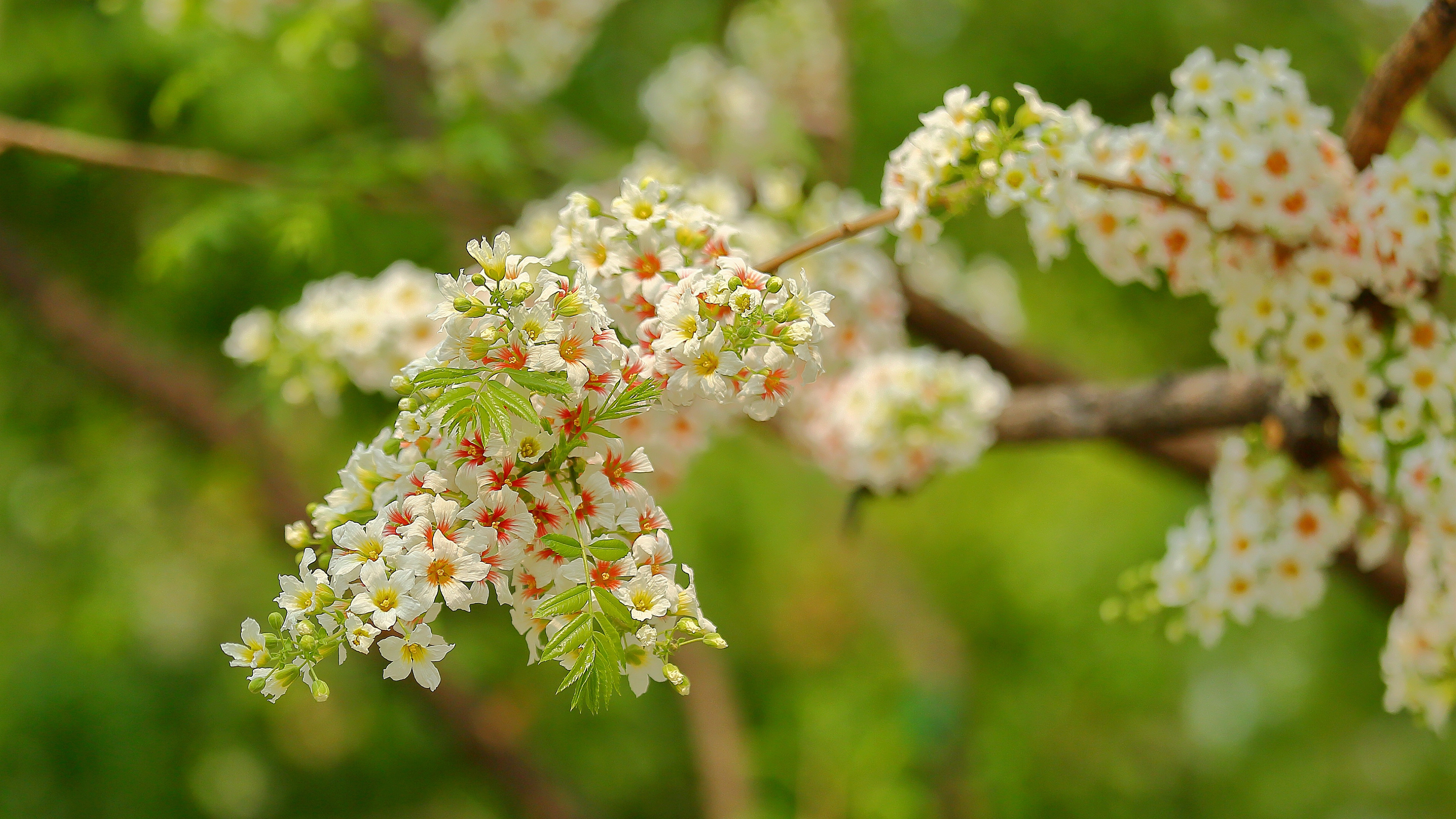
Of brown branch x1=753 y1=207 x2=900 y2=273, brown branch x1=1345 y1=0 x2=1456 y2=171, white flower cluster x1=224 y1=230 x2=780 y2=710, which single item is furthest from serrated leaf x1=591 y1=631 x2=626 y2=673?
brown branch x1=1345 y1=0 x2=1456 y2=171

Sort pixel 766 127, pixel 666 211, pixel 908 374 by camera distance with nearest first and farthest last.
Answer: pixel 666 211, pixel 908 374, pixel 766 127

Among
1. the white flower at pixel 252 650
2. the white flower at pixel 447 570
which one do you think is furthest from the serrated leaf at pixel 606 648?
the white flower at pixel 252 650

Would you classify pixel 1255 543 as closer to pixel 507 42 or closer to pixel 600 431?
pixel 600 431

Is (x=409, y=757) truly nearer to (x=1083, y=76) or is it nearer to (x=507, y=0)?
(x=507, y=0)

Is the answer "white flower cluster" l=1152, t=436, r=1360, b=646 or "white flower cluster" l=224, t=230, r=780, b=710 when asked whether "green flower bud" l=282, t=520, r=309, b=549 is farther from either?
"white flower cluster" l=1152, t=436, r=1360, b=646

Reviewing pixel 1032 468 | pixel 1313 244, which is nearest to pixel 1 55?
pixel 1313 244

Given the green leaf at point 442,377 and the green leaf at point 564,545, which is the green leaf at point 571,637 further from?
the green leaf at point 442,377

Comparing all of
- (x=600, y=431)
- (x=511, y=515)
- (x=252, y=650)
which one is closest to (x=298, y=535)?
(x=252, y=650)
